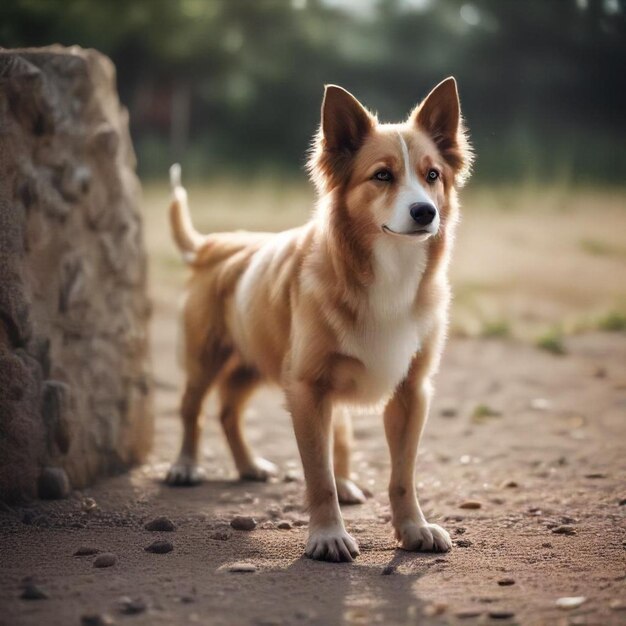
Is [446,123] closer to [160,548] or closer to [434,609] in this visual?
[434,609]

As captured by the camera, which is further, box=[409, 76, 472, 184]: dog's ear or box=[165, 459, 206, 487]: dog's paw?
box=[165, 459, 206, 487]: dog's paw

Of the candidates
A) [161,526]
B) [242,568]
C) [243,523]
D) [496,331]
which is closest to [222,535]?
[243,523]

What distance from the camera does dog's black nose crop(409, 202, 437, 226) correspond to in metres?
3.49

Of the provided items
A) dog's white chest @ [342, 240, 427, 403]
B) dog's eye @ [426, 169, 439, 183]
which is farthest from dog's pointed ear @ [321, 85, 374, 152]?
dog's white chest @ [342, 240, 427, 403]

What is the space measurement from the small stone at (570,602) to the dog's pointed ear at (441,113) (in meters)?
2.04

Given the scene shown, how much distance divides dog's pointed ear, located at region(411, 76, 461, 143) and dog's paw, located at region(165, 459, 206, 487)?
2335mm

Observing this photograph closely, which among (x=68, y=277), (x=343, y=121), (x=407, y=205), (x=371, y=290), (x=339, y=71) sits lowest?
(x=68, y=277)

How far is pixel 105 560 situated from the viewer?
136 inches

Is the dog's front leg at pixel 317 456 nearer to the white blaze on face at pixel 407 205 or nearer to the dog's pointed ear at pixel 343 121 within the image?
the white blaze on face at pixel 407 205

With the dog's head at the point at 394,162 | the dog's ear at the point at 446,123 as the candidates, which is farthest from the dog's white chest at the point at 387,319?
the dog's ear at the point at 446,123

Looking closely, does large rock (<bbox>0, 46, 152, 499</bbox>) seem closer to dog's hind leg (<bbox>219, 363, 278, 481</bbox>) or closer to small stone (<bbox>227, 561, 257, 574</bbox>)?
dog's hind leg (<bbox>219, 363, 278, 481</bbox>)

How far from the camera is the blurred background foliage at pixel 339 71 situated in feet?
46.4

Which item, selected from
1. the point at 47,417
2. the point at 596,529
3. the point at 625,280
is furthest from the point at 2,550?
the point at 625,280

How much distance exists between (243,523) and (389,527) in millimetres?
691
